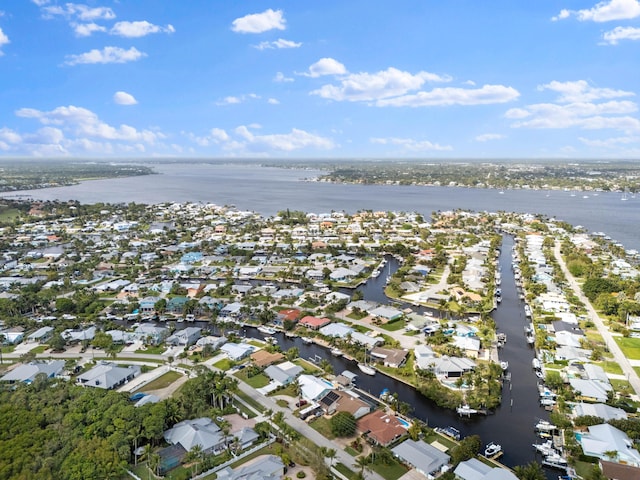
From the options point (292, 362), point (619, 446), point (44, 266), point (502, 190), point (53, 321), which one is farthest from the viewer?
point (502, 190)

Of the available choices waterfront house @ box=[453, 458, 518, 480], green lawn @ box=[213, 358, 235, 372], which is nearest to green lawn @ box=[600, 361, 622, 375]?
waterfront house @ box=[453, 458, 518, 480]

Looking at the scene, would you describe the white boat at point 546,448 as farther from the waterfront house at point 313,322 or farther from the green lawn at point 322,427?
the waterfront house at point 313,322

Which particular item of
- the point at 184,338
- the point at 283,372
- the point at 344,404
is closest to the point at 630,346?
the point at 344,404

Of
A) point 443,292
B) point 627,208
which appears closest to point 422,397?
point 443,292

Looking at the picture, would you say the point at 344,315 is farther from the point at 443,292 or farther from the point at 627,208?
the point at 627,208

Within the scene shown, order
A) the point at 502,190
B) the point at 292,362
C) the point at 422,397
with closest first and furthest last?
the point at 422,397
the point at 292,362
the point at 502,190

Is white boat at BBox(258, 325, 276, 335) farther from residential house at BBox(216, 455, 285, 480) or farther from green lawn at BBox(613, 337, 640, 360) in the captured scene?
green lawn at BBox(613, 337, 640, 360)
